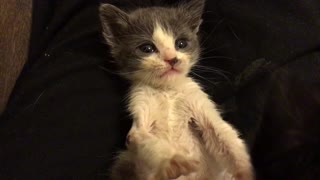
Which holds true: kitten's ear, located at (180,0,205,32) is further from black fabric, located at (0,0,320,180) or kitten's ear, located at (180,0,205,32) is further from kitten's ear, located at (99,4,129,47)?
kitten's ear, located at (99,4,129,47)

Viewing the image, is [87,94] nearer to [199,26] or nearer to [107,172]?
[107,172]

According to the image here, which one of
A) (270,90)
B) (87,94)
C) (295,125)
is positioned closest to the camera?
(295,125)

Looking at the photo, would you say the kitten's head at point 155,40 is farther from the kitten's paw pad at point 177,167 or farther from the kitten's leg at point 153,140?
the kitten's paw pad at point 177,167

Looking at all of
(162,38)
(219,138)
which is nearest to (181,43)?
(162,38)

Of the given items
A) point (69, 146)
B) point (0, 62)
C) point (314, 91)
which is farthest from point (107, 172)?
point (314, 91)

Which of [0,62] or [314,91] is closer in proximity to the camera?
[314,91]

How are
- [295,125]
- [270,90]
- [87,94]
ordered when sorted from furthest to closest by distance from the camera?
[87,94], [270,90], [295,125]

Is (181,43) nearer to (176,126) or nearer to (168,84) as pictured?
(168,84)
